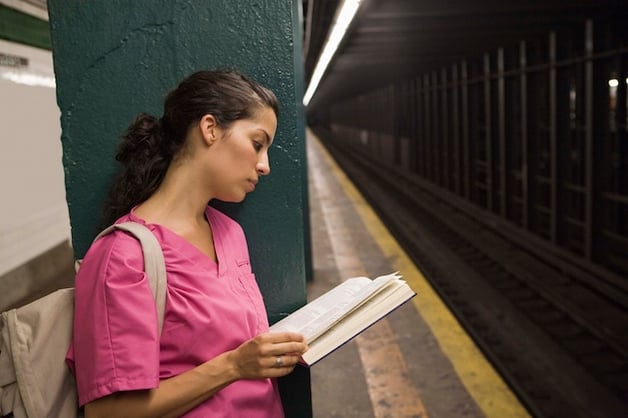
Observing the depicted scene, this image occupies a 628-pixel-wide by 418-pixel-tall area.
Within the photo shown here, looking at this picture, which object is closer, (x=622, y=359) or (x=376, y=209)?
(x=622, y=359)

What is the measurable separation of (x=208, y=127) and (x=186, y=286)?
39 centimetres

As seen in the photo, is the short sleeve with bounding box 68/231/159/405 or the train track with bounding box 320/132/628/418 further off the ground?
the short sleeve with bounding box 68/231/159/405

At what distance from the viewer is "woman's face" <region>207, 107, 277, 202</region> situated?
4.95 feet

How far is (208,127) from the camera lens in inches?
58.7

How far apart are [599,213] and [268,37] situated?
6.61 metres

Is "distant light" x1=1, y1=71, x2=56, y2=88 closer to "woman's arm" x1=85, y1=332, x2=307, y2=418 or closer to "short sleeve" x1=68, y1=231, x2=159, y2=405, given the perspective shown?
"short sleeve" x1=68, y1=231, x2=159, y2=405

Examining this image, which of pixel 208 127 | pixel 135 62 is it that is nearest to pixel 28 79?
pixel 135 62

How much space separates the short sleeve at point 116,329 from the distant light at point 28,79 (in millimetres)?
3744

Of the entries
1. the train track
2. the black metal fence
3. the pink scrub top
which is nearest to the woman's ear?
the pink scrub top

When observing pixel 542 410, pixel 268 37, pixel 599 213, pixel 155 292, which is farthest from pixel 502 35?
pixel 155 292

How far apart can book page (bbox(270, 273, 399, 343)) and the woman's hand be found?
0.37ft

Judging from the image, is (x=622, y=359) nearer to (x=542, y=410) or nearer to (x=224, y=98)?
(x=542, y=410)

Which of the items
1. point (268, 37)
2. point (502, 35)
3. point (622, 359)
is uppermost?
point (502, 35)

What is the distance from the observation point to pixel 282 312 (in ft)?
6.57
